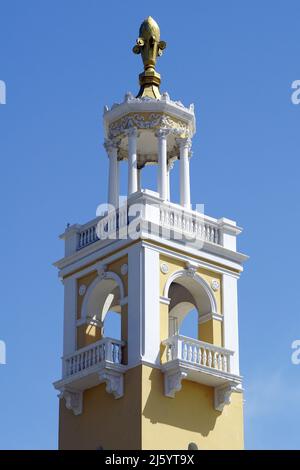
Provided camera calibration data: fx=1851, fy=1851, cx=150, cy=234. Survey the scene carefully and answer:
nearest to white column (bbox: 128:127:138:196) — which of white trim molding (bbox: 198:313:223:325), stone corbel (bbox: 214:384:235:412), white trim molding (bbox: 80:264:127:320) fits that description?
white trim molding (bbox: 80:264:127:320)

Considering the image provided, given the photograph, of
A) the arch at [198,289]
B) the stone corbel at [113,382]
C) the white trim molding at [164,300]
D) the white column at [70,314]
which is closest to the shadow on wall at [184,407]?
the stone corbel at [113,382]

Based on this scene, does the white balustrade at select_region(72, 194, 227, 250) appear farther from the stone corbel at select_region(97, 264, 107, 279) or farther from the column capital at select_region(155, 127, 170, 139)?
the column capital at select_region(155, 127, 170, 139)

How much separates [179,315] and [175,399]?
396 cm

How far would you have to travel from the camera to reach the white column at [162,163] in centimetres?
4531

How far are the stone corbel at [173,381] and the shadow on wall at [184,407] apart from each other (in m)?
0.11

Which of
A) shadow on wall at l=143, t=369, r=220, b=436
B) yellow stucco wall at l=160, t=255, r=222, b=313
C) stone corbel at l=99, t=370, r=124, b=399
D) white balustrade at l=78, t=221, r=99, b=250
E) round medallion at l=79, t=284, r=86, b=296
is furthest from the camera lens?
white balustrade at l=78, t=221, r=99, b=250

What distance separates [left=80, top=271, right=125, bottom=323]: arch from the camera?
147ft

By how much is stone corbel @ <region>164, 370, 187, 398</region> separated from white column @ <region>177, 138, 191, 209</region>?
4939 millimetres

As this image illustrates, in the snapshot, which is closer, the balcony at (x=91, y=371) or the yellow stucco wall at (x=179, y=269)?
the balcony at (x=91, y=371)

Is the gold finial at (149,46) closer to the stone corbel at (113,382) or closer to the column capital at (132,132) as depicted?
the column capital at (132,132)

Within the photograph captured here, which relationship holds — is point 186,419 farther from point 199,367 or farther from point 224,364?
point 224,364
